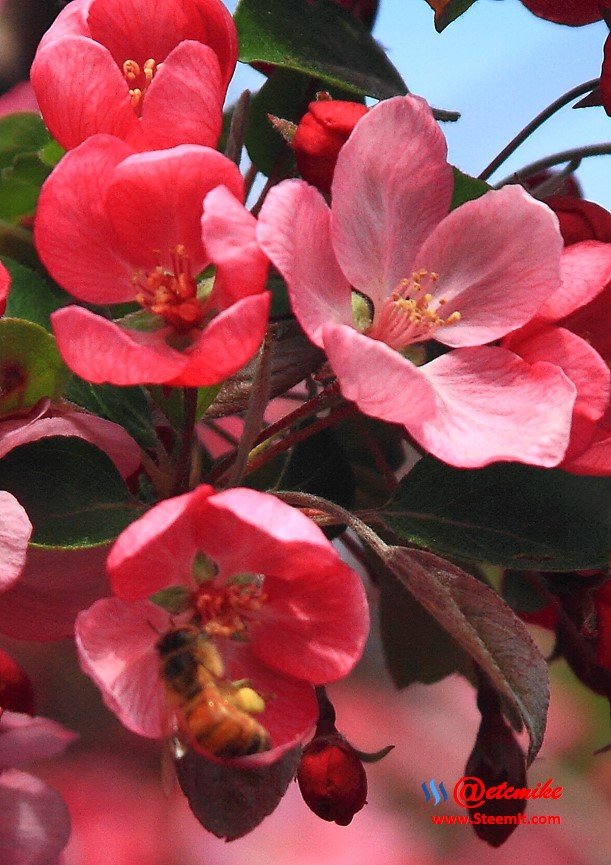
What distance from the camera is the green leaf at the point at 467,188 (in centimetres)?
55

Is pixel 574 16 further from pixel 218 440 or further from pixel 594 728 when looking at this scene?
pixel 594 728

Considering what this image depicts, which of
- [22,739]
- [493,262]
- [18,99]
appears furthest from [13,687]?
[18,99]

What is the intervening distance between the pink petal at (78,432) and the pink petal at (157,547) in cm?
11

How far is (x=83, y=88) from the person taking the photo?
477 millimetres

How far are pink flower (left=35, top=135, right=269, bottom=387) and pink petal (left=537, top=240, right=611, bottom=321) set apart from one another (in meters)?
0.17

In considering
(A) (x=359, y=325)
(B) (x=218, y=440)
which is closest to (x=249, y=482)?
(A) (x=359, y=325)

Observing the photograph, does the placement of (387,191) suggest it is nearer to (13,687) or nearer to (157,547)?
(157,547)

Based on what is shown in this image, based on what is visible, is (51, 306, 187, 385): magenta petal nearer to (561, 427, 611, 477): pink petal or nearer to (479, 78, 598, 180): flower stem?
(561, 427, 611, 477): pink petal

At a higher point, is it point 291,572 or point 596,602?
point 291,572

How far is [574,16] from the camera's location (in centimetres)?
71

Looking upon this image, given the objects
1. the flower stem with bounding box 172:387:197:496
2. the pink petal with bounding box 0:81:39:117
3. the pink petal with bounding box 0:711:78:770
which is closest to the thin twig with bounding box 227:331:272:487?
the flower stem with bounding box 172:387:197:496

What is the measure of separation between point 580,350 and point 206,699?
262 millimetres

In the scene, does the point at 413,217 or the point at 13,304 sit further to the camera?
the point at 13,304

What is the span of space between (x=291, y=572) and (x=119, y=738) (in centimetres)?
141
